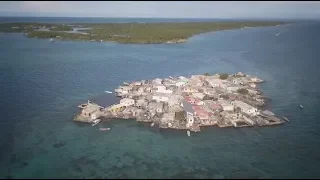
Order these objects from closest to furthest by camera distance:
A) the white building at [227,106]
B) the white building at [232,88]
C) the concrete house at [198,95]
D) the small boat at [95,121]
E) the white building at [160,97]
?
the small boat at [95,121] < the white building at [227,106] < the white building at [160,97] < the concrete house at [198,95] < the white building at [232,88]

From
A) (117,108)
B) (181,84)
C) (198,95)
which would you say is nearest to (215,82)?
(181,84)

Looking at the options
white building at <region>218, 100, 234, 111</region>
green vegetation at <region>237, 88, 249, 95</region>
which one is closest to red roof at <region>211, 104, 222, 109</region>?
white building at <region>218, 100, 234, 111</region>

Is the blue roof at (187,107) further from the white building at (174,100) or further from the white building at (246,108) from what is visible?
the white building at (246,108)

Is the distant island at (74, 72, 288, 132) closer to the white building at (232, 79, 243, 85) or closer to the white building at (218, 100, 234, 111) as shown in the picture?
the white building at (218, 100, 234, 111)

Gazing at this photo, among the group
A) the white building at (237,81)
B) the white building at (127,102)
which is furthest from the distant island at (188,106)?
the white building at (237,81)

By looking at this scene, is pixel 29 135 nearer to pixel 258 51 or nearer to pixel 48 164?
pixel 48 164

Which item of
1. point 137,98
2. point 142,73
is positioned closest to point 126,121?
point 137,98

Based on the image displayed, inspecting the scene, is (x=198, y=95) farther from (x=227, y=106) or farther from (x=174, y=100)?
(x=227, y=106)

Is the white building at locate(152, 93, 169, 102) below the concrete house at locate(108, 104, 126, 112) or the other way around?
the other way around
